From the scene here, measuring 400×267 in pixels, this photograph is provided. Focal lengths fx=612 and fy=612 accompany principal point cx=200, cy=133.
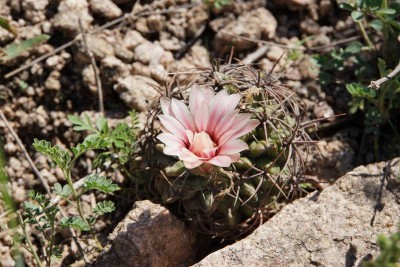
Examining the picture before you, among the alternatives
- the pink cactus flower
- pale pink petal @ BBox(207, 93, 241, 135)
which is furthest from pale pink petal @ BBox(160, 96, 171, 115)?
pale pink petal @ BBox(207, 93, 241, 135)

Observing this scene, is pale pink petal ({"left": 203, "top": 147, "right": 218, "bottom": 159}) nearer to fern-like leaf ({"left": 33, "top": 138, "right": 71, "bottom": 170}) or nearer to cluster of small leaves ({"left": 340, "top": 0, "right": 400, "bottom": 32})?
fern-like leaf ({"left": 33, "top": 138, "right": 71, "bottom": 170})

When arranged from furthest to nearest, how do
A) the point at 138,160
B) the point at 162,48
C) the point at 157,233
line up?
the point at 162,48, the point at 138,160, the point at 157,233

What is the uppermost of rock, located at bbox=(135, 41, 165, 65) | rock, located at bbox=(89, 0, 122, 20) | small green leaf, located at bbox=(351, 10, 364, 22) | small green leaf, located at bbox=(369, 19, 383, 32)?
small green leaf, located at bbox=(351, 10, 364, 22)

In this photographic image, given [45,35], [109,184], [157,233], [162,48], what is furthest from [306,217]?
[45,35]

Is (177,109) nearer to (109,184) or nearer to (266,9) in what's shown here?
(109,184)

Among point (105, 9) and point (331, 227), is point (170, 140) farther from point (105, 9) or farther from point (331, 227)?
point (105, 9)
